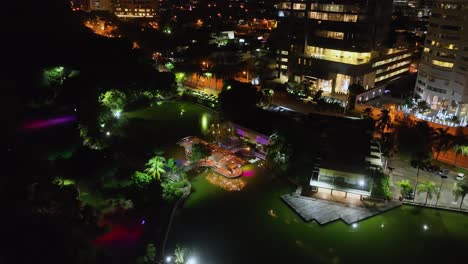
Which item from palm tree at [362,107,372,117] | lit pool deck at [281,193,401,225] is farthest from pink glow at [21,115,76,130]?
palm tree at [362,107,372,117]

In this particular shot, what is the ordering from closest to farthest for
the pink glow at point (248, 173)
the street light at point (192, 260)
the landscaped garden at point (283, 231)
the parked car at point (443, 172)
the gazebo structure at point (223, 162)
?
the street light at point (192, 260) → the landscaped garden at point (283, 231) → the parked car at point (443, 172) → the gazebo structure at point (223, 162) → the pink glow at point (248, 173)

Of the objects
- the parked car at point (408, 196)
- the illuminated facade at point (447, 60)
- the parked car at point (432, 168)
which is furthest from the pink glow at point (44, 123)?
the illuminated facade at point (447, 60)

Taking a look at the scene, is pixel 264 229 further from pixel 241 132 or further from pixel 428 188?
pixel 241 132

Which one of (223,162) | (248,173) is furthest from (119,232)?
(248,173)

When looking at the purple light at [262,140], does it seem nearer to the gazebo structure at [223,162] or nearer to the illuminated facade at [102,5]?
the gazebo structure at [223,162]

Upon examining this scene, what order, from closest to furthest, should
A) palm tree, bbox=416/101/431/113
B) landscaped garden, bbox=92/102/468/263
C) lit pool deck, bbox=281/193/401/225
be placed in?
1. landscaped garden, bbox=92/102/468/263
2. lit pool deck, bbox=281/193/401/225
3. palm tree, bbox=416/101/431/113

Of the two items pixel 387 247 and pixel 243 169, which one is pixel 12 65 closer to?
pixel 243 169

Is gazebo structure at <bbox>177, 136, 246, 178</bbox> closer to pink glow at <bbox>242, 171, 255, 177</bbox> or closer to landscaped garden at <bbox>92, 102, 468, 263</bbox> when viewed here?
pink glow at <bbox>242, 171, 255, 177</bbox>
